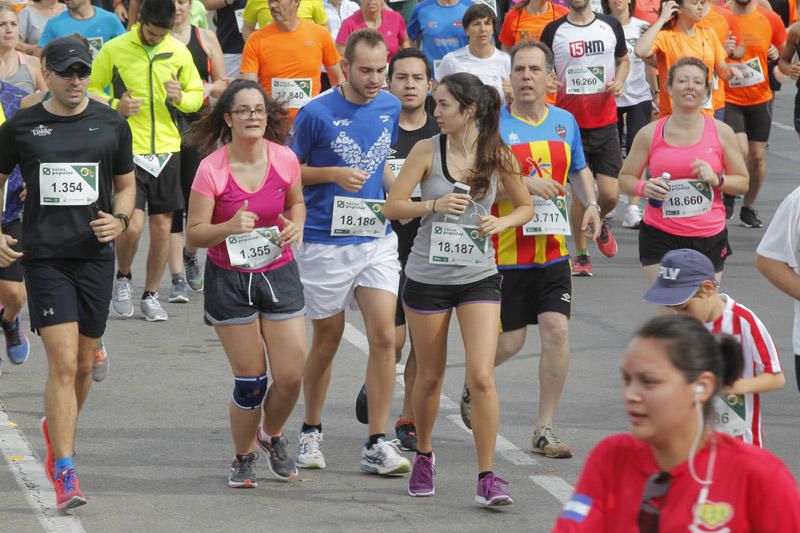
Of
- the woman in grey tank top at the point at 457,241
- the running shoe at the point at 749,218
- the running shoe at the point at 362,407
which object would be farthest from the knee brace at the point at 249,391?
the running shoe at the point at 749,218

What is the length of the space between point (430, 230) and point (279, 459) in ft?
4.20

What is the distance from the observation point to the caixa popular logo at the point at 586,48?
12555 millimetres

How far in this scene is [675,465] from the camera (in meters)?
3.44

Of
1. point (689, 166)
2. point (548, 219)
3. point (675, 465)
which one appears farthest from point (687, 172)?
point (675, 465)

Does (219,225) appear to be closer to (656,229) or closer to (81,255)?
(81,255)

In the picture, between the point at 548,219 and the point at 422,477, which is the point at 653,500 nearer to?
the point at 422,477

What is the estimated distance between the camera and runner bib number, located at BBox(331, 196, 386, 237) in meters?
7.54

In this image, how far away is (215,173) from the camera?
6926 millimetres

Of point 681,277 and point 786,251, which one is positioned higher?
point 681,277

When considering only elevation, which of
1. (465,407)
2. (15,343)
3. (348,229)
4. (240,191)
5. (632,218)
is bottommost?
(632,218)

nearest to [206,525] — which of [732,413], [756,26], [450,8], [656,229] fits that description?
[732,413]

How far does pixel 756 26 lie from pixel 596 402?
6879mm

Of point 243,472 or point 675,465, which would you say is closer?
point 675,465

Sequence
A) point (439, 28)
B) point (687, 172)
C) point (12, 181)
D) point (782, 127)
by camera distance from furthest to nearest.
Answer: point (782, 127)
point (439, 28)
point (12, 181)
point (687, 172)
